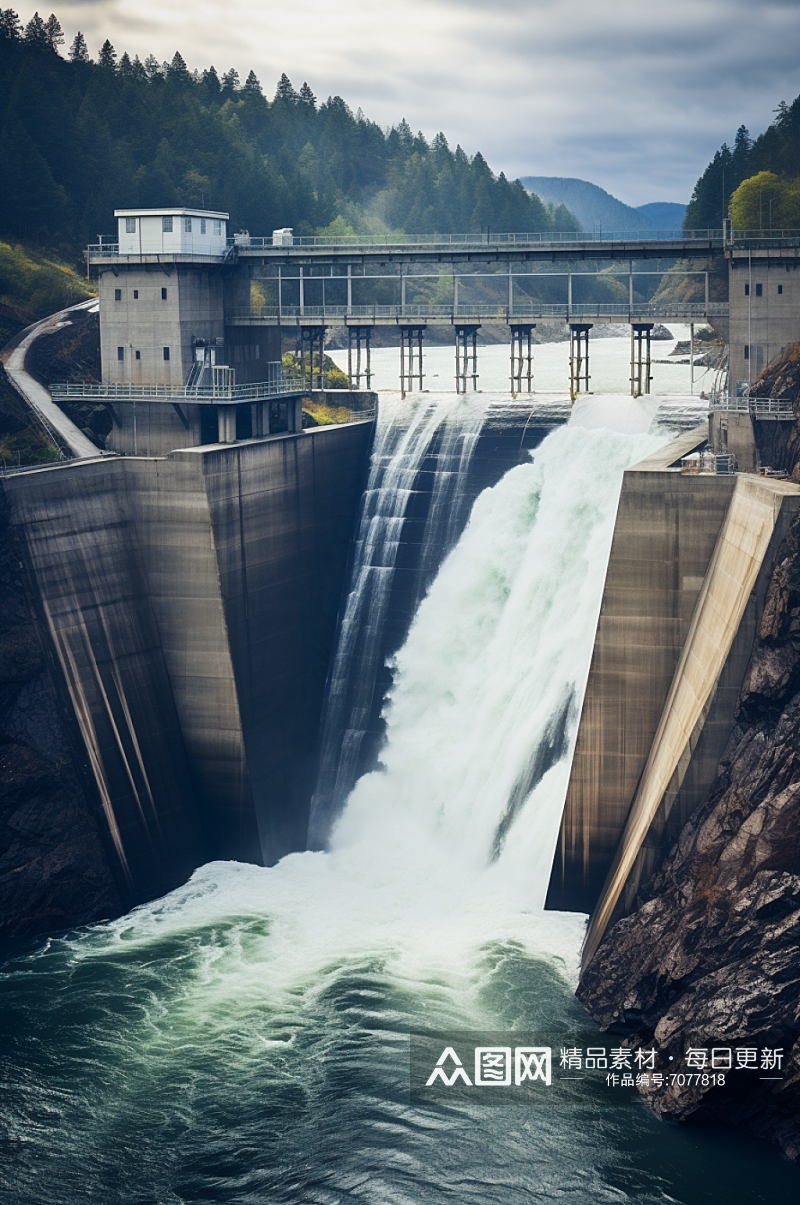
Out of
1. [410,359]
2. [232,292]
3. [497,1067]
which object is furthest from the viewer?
[410,359]

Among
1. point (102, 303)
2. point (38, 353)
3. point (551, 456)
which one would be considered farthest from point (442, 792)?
point (38, 353)

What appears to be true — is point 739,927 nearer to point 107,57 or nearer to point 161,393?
point 161,393

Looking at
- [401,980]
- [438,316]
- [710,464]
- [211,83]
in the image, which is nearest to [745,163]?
[211,83]

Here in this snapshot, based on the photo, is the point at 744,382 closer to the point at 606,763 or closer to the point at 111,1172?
the point at 606,763

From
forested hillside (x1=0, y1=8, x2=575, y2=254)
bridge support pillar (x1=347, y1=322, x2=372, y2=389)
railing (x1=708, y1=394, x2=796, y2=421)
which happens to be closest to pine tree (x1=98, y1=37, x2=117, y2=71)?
forested hillside (x1=0, y1=8, x2=575, y2=254)

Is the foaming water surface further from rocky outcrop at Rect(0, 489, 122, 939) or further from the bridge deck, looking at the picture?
the bridge deck

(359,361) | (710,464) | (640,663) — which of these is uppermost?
(359,361)
